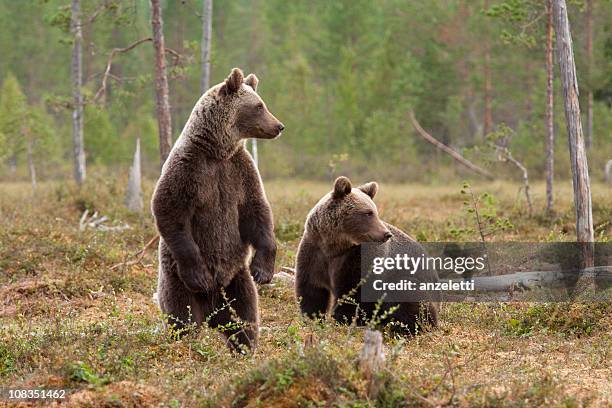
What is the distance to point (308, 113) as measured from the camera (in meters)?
38.6

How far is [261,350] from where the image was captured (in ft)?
23.5

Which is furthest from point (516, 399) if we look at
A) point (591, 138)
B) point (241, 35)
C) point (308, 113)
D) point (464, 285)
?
Result: point (241, 35)

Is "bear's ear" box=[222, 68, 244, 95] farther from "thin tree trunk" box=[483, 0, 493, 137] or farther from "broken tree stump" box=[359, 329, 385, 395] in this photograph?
"thin tree trunk" box=[483, 0, 493, 137]

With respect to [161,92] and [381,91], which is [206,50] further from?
[381,91]

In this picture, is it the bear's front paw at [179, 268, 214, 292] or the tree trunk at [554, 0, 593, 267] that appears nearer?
the bear's front paw at [179, 268, 214, 292]

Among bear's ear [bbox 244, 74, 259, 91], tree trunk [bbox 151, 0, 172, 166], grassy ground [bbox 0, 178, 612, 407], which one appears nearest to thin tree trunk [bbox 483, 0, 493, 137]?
tree trunk [bbox 151, 0, 172, 166]

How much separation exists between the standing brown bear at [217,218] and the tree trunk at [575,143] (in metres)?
4.65

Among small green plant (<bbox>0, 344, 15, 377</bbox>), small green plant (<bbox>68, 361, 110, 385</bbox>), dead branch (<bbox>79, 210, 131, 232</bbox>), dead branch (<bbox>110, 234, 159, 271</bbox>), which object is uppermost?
small green plant (<bbox>68, 361, 110, 385</bbox>)

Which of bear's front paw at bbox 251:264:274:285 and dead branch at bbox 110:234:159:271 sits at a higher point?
bear's front paw at bbox 251:264:274:285

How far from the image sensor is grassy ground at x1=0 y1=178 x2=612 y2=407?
5434 millimetres

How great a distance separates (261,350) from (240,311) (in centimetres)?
42

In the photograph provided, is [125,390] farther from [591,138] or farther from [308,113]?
[308,113]

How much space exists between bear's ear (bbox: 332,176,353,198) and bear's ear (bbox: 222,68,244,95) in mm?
1475

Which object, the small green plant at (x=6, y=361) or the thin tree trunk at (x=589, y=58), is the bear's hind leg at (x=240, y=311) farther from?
the thin tree trunk at (x=589, y=58)
